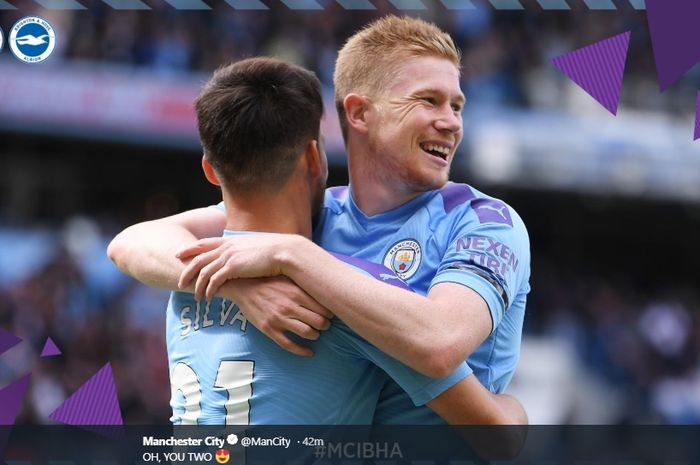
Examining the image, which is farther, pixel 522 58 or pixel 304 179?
pixel 522 58

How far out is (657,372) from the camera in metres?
14.1

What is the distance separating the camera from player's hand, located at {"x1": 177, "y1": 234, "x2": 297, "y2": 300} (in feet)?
9.47

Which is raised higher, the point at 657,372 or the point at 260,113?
the point at 260,113

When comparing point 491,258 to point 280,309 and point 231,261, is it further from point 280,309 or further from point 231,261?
point 231,261

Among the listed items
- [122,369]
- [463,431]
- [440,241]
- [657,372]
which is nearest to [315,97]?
[440,241]

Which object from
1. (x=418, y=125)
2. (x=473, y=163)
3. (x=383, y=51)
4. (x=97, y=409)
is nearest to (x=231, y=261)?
(x=418, y=125)

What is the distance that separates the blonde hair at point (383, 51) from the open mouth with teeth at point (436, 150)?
0.77 feet

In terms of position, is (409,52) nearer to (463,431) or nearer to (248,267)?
(248,267)

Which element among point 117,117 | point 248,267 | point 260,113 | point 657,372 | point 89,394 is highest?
point 260,113

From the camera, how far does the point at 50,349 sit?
35.4 feet

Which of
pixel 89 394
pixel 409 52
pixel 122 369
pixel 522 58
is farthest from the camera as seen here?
pixel 522 58

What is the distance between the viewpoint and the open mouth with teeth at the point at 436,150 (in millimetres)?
3277

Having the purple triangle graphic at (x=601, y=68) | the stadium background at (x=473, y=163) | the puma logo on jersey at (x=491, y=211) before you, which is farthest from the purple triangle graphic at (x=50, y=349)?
the puma logo on jersey at (x=491, y=211)

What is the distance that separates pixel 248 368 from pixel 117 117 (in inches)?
514
